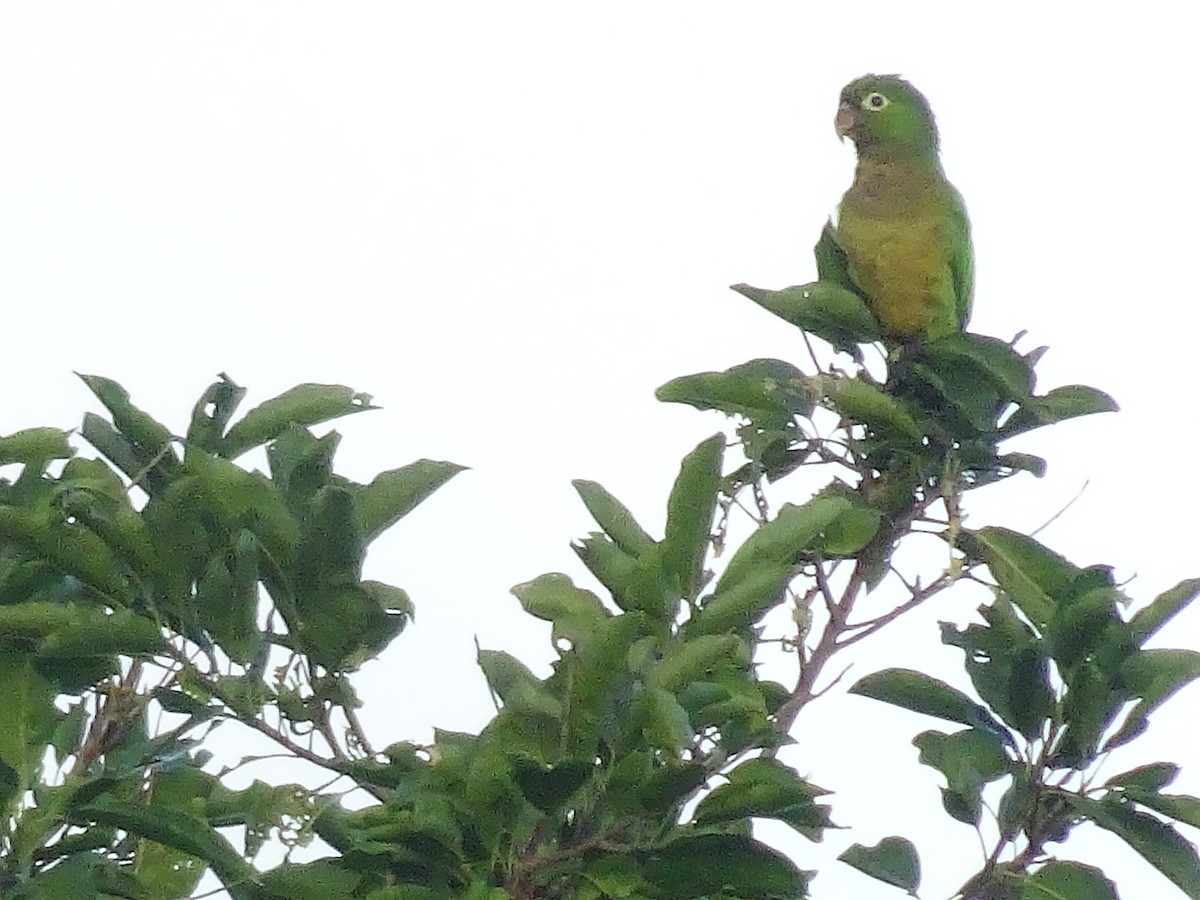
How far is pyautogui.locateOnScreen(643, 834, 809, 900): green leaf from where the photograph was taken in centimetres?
106

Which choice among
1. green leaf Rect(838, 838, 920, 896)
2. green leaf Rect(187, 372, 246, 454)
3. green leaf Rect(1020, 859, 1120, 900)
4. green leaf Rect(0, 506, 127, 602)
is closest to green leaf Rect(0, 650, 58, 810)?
green leaf Rect(0, 506, 127, 602)

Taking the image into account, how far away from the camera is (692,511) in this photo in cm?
119

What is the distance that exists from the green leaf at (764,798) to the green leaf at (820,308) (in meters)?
0.58

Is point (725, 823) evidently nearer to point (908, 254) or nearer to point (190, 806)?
point (190, 806)

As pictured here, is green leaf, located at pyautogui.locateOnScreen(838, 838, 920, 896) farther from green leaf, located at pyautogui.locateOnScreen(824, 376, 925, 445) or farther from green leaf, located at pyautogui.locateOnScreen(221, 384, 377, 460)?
green leaf, located at pyautogui.locateOnScreen(221, 384, 377, 460)

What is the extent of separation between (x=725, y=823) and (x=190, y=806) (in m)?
0.55

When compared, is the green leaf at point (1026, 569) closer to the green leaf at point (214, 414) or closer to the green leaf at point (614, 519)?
the green leaf at point (614, 519)

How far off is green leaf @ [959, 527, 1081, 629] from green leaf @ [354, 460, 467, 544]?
0.59 m

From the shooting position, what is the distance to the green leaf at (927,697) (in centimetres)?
134

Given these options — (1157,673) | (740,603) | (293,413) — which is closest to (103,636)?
(293,413)

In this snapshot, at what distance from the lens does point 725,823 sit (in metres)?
1.12

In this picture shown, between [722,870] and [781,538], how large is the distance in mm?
302

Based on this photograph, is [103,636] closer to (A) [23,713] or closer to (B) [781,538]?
(A) [23,713]

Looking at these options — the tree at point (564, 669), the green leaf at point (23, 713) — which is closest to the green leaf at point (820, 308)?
the tree at point (564, 669)
